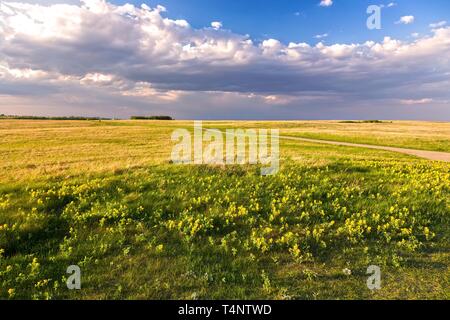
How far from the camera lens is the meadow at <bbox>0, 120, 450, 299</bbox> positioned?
661cm

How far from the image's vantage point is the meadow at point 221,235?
6.61 metres

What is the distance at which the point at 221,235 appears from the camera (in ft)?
29.2

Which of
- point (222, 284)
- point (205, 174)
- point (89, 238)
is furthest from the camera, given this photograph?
point (205, 174)

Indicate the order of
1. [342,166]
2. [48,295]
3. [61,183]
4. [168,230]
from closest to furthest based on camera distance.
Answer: [48,295] → [168,230] → [61,183] → [342,166]

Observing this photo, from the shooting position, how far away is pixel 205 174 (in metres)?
13.9

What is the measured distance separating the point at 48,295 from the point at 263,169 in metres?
10.3

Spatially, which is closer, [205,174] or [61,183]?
[61,183]
